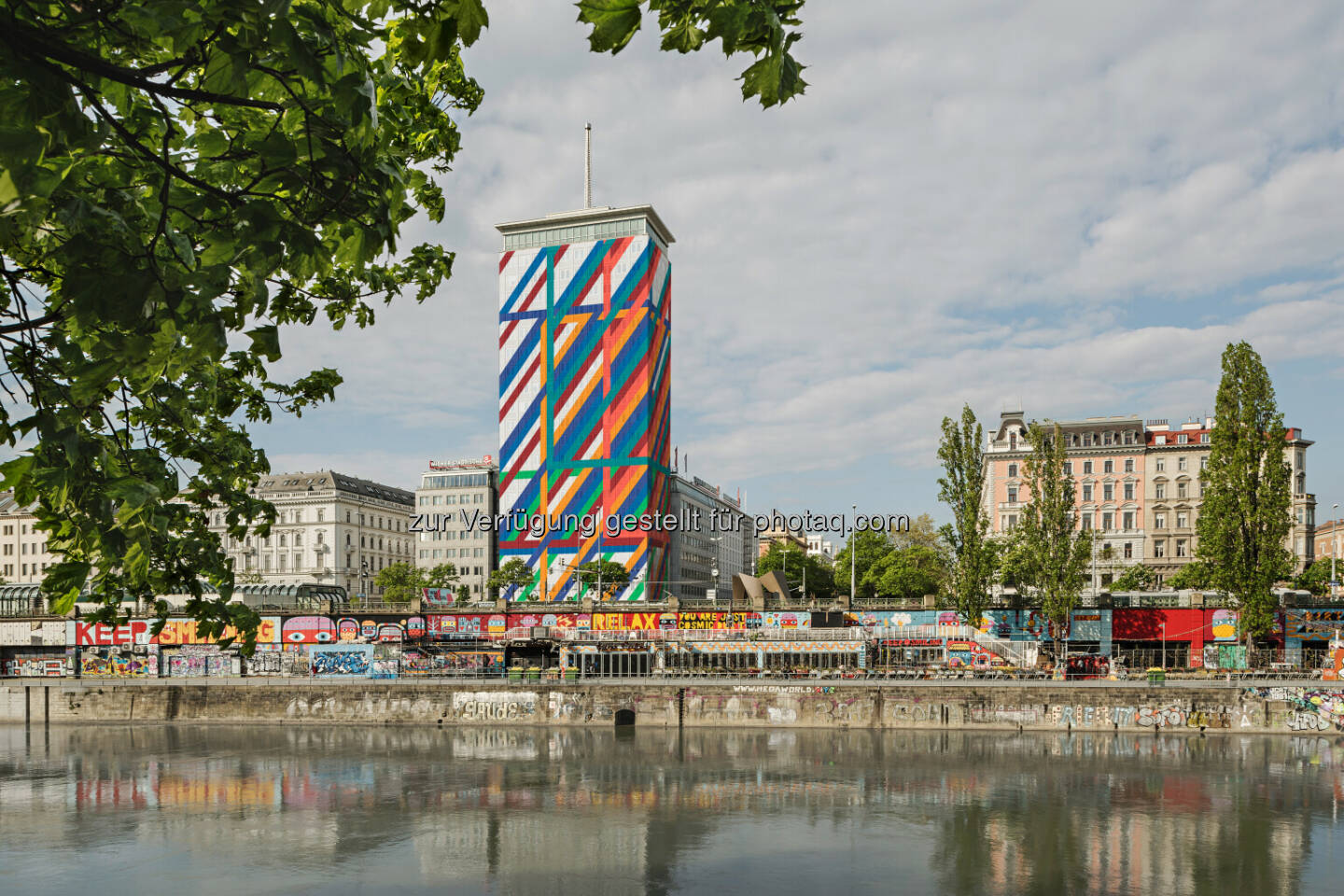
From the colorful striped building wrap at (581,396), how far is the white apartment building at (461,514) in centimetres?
2864

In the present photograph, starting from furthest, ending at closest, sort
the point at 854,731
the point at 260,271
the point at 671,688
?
1. the point at 671,688
2. the point at 854,731
3. the point at 260,271

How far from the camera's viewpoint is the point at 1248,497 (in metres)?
72.9

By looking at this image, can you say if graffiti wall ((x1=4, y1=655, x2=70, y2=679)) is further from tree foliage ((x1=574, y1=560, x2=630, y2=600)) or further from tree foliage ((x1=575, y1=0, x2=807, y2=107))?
tree foliage ((x1=575, y1=0, x2=807, y2=107))

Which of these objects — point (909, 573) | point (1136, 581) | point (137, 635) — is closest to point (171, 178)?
point (137, 635)

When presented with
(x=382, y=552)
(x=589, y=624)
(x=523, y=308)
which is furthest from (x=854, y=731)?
(x=382, y=552)

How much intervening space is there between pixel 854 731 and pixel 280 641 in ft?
186

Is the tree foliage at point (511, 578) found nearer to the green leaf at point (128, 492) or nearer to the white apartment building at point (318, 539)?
the white apartment building at point (318, 539)

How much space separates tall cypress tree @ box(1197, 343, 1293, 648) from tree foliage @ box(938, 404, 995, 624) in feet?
51.6

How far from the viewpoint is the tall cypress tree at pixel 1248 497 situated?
236 feet

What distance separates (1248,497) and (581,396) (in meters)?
82.1

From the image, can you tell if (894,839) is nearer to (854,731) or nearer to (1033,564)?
(854,731)

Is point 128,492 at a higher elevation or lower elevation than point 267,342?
lower

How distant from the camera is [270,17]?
563 centimetres

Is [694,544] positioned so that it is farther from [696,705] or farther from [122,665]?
[696,705]
